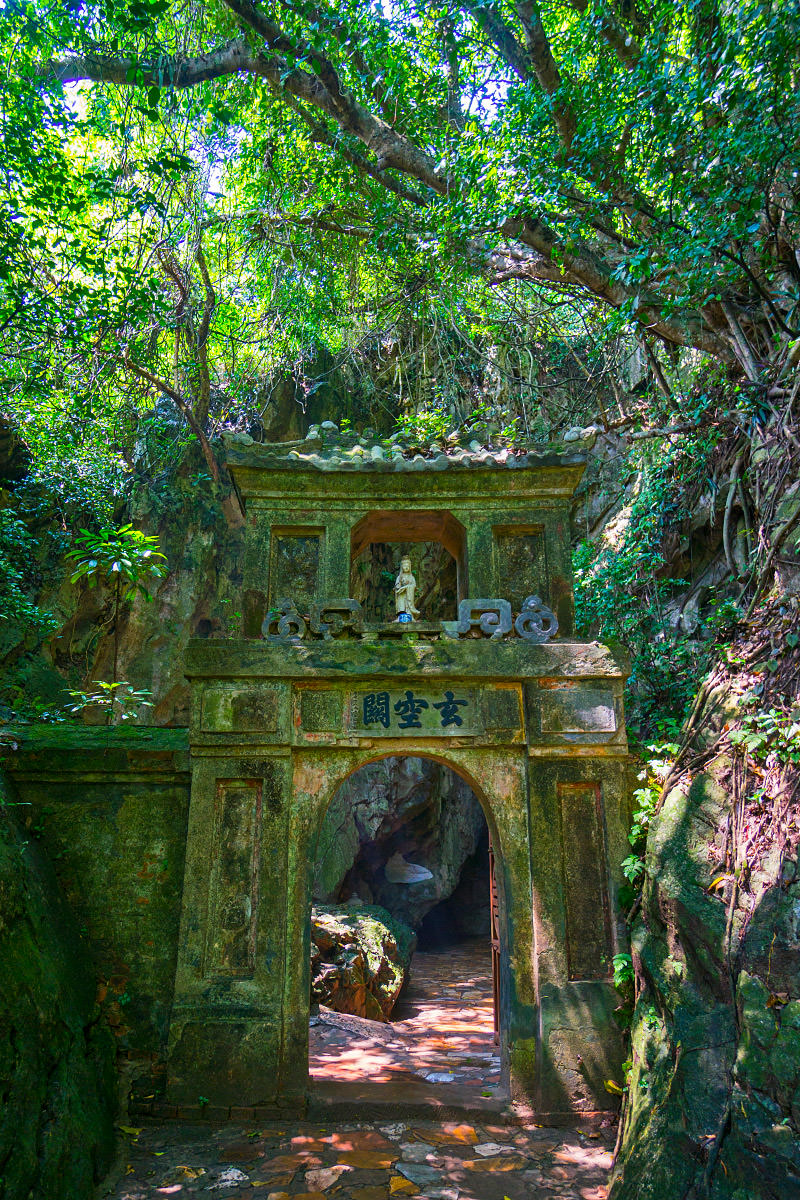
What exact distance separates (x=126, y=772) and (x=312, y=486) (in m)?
2.92

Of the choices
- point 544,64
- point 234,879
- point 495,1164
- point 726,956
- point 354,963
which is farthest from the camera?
point 354,963

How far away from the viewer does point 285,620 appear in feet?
20.2

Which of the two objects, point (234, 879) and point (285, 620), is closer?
point (234, 879)

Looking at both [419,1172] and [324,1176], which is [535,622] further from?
[324,1176]

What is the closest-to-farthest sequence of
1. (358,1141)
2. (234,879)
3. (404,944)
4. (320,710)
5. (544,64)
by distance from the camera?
(358,1141) < (234,879) < (320,710) < (544,64) < (404,944)

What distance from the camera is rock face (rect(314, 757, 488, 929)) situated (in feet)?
45.4

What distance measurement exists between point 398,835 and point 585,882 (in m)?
11.3

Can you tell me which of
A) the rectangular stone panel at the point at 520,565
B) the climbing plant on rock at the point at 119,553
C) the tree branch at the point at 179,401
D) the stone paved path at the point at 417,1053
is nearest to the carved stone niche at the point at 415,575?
the tree branch at the point at 179,401

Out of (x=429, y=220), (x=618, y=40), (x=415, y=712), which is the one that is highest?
(x=618, y=40)

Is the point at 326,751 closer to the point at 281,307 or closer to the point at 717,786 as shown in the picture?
the point at 717,786

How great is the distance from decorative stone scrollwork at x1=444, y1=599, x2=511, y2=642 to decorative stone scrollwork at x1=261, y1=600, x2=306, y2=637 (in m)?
1.21

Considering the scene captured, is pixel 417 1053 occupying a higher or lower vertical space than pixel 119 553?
lower

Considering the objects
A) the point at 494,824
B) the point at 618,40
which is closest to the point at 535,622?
the point at 494,824

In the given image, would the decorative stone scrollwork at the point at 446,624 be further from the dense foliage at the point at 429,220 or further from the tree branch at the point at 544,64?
the tree branch at the point at 544,64
